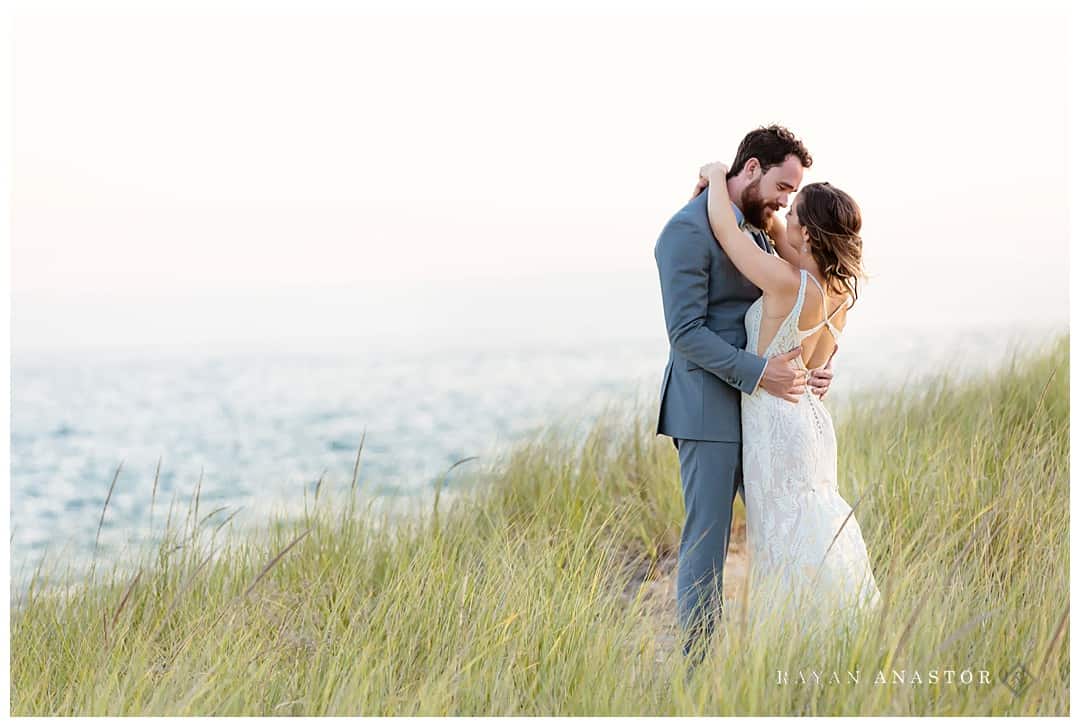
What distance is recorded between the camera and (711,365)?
3.94m

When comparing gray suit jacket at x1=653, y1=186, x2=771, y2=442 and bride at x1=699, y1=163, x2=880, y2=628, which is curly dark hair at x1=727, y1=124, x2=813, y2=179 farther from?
gray suit jacket at x1=653, y1=186, x2=771, y2=442

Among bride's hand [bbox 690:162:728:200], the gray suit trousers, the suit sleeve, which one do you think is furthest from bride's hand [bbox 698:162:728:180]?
the gray suit trousers

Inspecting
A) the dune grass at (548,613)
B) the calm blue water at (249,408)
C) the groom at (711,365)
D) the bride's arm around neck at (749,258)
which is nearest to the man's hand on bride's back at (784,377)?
the groom at (711,365)

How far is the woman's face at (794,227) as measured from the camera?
13.0 feet

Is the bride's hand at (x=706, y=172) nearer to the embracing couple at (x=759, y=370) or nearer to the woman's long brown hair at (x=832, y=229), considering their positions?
the embracing couple at (x=759, y=370)

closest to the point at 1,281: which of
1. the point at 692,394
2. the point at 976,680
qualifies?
the point at 692,394

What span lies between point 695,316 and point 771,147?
763 mm

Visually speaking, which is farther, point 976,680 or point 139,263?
point 139,263

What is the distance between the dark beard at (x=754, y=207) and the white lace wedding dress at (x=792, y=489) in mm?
382

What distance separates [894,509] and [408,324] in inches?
1589

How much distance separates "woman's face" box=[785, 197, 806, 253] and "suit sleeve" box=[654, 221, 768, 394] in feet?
1.06

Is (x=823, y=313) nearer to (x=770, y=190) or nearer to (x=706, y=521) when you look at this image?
(x=770, y=190)

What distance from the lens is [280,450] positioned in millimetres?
30859
